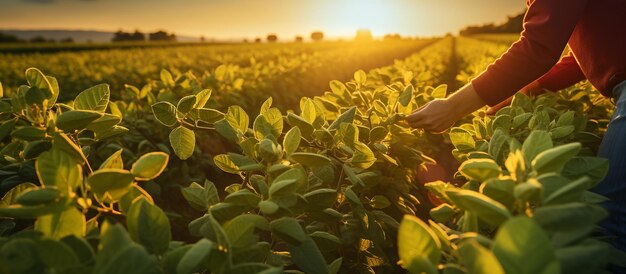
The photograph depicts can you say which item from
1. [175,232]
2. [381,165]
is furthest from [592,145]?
[175,232]

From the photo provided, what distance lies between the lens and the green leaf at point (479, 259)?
55 cm

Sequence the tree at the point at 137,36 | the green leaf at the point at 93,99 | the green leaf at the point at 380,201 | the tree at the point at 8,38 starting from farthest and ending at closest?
the tree at the point at 137,36 < the tree at the point at 8,38 < the green leaf at the point at 380,201 < the green leaf at the point at 93,99

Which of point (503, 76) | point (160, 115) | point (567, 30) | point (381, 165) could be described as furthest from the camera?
point (381, 165)

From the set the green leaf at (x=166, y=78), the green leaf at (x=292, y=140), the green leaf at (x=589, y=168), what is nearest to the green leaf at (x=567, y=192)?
the green leaf at (x=589, y=168)

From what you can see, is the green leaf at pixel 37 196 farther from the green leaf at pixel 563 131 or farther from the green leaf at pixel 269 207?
the green leaf at pixel 563 131

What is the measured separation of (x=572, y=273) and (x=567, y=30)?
3.63 ft

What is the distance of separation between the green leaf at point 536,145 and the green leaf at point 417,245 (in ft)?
1.20

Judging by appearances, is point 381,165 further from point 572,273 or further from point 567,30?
point 572,273

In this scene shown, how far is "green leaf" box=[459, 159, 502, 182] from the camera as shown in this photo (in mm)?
829

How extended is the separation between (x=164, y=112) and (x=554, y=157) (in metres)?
1.01

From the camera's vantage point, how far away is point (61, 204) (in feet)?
2.43

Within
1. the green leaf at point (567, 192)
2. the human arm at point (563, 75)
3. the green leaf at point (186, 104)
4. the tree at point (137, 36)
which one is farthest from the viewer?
the tree at point (137, 36)

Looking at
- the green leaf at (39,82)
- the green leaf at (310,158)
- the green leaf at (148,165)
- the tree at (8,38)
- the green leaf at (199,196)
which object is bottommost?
the tree at (8,38)

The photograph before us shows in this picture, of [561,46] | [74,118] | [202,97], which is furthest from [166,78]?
[561,46]
